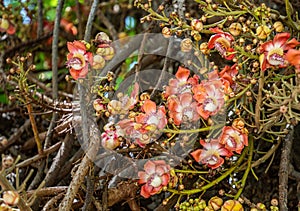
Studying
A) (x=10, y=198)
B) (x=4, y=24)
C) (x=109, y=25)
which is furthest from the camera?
(x=109, y=25)

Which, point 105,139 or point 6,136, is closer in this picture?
point 105,139

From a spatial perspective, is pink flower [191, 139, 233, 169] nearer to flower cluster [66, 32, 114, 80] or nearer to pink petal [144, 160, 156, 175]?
pink petal [144, 160, 156, 175]

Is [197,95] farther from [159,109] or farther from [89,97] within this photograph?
[89,97]

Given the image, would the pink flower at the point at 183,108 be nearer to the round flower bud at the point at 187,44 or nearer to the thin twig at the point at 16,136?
the round flower bud at the point at 187,44

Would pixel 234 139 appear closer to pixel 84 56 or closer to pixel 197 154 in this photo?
pixel 197 154

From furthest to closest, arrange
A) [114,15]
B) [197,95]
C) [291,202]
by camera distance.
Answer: [114,15] < [291,202] < [197,95]

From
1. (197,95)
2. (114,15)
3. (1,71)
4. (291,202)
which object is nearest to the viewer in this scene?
(197,95)

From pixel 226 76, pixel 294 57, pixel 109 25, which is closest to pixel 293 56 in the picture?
pixel 294 57

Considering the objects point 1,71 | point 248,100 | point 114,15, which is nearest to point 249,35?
point 248,100
